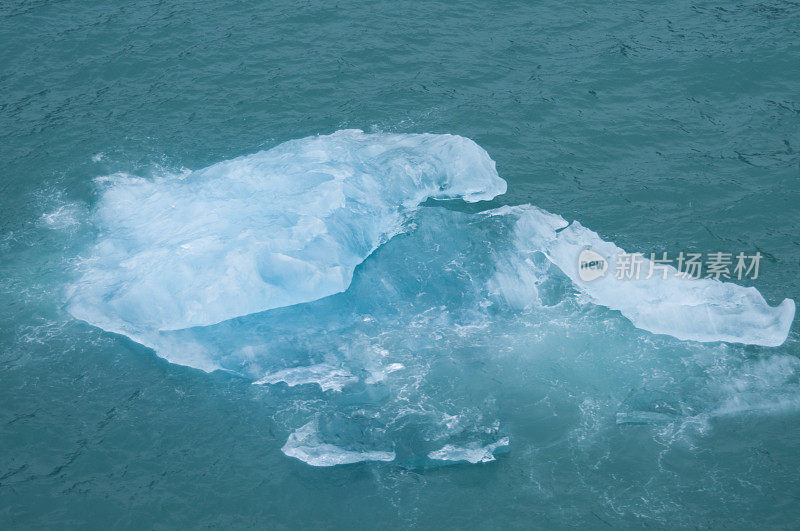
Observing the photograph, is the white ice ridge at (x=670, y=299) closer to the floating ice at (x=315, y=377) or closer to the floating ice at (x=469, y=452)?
the floating ice at (x=469, y=452)

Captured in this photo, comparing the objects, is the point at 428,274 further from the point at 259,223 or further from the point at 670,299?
the point at 670,299

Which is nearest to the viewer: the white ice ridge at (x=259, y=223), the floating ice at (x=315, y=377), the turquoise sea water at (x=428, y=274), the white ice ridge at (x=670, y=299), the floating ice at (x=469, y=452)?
the turquoise sea water at (x=428, y=274)

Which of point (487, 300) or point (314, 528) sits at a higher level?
point (487, 300)

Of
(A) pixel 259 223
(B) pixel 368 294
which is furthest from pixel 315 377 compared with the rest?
(A) pixel 259 223

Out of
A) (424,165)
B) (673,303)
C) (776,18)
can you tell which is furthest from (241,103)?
(776,18)

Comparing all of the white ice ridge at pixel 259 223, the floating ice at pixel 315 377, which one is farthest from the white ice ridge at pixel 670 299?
the floating ice at pixel 315 377

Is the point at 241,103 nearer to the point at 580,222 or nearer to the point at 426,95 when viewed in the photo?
the point at 426,95

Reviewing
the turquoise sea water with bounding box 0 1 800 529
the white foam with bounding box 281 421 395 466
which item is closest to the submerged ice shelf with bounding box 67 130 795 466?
the white foam with bounding box 281 421 395 466
